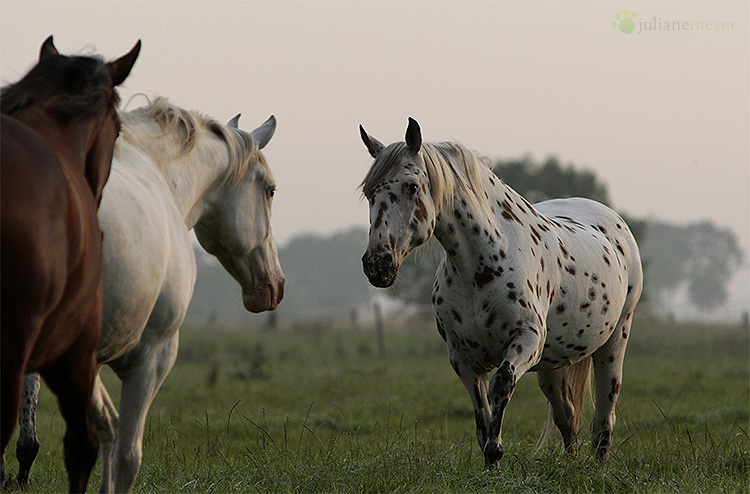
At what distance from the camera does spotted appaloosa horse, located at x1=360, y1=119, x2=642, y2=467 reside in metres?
4.55

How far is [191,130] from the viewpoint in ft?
13.9

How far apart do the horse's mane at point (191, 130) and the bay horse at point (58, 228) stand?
89 centimetres

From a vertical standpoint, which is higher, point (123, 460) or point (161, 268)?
point (161, 268)

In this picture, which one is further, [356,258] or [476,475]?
[356,258]

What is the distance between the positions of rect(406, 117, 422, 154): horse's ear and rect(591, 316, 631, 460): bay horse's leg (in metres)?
2.37

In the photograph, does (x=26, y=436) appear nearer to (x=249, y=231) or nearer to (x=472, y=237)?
(x=249, y=231)

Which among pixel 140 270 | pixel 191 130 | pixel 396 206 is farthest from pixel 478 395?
pixel 140 270

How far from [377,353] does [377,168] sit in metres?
13.9

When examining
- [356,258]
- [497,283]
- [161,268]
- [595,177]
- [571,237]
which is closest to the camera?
[161,268]

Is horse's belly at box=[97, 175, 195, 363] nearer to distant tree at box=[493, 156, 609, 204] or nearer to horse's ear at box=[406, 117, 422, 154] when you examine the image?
horse's ear at box=[406, 117, 422, 154]

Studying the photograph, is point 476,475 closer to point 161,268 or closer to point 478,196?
point 478,196

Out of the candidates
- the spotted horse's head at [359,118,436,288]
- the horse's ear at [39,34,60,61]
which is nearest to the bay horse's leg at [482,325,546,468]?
the spotted horse's head at [359,118,436,288]

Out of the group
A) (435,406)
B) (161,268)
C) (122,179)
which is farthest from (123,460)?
(435,406)

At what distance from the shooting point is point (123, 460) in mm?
3576
